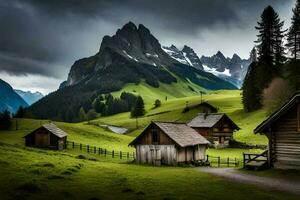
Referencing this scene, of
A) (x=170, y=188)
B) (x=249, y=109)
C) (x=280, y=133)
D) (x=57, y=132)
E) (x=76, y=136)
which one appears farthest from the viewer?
(x=249, y=109)

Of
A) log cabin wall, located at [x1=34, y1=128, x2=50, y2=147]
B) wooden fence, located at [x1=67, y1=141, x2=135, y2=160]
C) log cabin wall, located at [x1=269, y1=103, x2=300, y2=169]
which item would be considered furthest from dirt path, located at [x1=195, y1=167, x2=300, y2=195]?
log cabin wall, located at [x1=34, y1=128, x2=50, y2=147]

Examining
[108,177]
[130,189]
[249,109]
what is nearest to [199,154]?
[108,177]

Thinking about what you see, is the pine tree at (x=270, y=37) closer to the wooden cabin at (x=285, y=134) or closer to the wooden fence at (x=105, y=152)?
the wooden fence at (x=105, y=152)

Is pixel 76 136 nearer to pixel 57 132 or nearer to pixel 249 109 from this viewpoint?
pixel 57 132

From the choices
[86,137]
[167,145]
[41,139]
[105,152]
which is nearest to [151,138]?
[167,145]

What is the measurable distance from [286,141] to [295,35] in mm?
57320

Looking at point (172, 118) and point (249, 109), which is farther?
point (172, 118)

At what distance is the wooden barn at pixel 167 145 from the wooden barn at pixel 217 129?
2835 centimetres

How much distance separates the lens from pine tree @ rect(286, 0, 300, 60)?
270 ft

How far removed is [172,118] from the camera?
5300 inches

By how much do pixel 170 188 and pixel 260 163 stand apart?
14.8m

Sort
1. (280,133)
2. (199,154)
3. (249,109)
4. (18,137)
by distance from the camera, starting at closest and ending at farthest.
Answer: (280,133) → (199,154) → (18,137) → (249,109)

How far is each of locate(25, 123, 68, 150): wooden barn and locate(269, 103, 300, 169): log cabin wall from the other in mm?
45750

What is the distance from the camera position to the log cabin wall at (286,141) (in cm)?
3262
